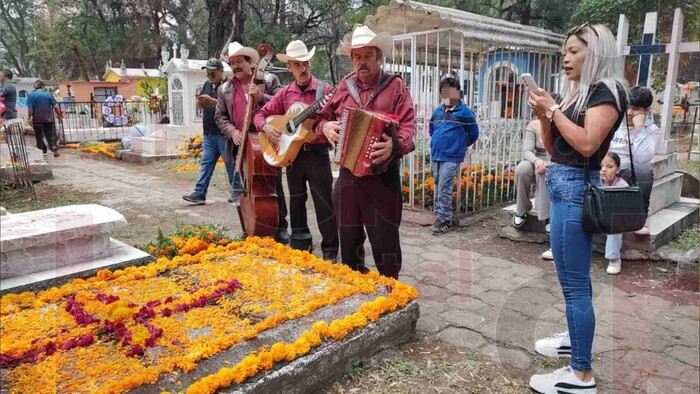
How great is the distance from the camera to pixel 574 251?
259 cm

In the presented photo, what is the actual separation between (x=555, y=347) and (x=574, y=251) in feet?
2.93

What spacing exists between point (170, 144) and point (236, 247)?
9.03 m

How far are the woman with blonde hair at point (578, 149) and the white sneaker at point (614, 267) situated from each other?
2242mm

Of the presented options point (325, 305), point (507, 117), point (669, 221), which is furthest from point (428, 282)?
point (507, 117)

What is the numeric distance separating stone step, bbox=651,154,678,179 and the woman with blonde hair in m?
3.96

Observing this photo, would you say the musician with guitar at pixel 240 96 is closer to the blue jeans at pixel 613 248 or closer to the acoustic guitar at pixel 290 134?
the acoustic guitar at pixel 290 134

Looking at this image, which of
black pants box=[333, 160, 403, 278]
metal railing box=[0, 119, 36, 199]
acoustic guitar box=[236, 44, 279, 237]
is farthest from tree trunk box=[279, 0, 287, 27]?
black pants box=[333, 160, 403, 278]

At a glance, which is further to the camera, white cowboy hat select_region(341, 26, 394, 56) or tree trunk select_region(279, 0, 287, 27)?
tree trunk select_region(279, 0, 287, 27)

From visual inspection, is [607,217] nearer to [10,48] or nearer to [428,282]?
[428,282]

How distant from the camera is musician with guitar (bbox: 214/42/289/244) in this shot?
501 cm

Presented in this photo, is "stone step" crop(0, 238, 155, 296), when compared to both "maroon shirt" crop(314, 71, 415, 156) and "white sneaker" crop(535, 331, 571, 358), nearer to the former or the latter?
"maroon shirt" crop(314, 71, 415, 156)

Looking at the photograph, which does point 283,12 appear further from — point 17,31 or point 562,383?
point 17,31

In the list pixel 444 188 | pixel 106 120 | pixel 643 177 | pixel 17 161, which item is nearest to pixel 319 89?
pixel 444 188

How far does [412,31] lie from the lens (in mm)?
6820
